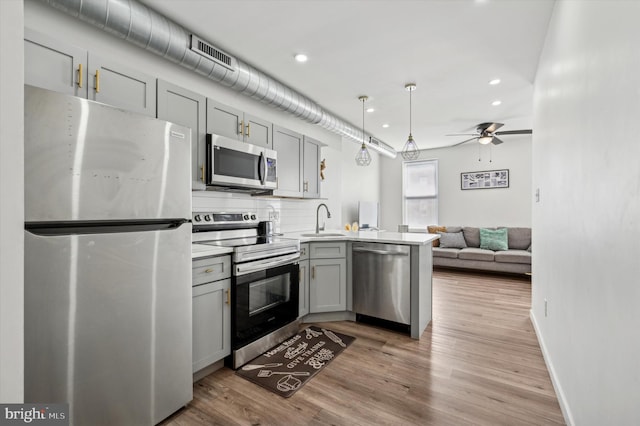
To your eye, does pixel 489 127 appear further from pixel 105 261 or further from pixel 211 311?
pixel 105 261

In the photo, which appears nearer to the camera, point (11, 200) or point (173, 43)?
point (11, 200)

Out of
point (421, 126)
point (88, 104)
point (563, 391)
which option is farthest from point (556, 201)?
point (421, 126)

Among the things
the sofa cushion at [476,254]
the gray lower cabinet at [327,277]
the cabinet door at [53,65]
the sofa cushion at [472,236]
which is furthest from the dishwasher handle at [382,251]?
the sofa cushion at [472,236]

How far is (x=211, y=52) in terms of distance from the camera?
258 cm

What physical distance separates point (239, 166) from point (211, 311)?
1.32 m

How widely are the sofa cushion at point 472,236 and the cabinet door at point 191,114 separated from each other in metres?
5.78

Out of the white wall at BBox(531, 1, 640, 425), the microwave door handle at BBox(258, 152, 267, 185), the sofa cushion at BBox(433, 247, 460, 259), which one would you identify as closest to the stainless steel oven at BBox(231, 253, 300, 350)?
the microwave door handle at BBox(258, 152, 267, 185)

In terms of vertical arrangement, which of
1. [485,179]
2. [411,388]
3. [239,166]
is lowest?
[411,388]

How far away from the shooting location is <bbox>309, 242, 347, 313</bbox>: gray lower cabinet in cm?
327

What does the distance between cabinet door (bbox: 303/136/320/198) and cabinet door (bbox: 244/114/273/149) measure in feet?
2.28

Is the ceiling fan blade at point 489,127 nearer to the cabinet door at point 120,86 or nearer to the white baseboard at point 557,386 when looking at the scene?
the white baseboard at point 557,386

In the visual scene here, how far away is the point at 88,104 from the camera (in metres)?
1.42

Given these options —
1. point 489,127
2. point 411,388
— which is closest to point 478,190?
point 489,127

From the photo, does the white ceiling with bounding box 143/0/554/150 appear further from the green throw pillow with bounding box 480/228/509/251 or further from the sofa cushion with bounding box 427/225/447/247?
the sofa cushion with bounding box 427/225/447/247
